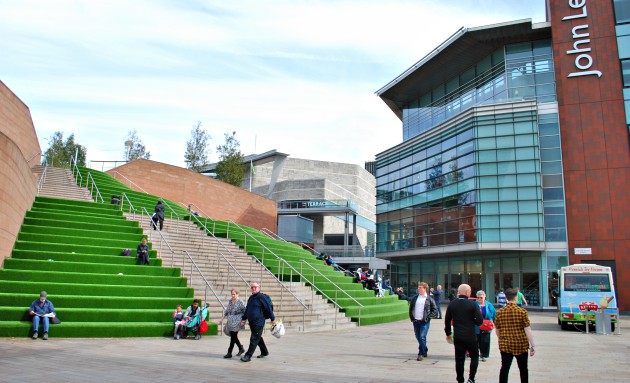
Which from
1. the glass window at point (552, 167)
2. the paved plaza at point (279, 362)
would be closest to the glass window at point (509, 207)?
the glass window at point (552, 167)

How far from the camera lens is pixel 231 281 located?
645 inches

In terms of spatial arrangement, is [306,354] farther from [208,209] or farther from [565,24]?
[565,24]

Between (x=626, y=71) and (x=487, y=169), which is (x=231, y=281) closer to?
(x=487, y=169)

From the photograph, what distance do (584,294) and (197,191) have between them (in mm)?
23749

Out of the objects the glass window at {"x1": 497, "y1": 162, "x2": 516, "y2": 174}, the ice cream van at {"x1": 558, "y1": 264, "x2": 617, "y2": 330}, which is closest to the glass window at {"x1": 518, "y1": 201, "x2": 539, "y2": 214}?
the glass window at {"x1": 497, "y1": 162, "x2": 516, "y2": 174}

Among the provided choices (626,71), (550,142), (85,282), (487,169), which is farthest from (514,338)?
(626,71)

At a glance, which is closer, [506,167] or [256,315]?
[256,315]

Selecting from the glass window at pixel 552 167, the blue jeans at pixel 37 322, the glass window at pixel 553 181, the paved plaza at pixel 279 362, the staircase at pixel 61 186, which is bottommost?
the paved plaza at pixel 279 362

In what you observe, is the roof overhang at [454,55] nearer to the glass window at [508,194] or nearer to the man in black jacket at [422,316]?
the glass window at [508,194]

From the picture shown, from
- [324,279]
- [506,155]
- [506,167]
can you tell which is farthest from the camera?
[506,155]

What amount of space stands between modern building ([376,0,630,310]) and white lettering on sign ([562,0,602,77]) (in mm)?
60

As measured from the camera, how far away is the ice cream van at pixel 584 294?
55.5 feet

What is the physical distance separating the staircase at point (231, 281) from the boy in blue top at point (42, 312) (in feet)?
12.9

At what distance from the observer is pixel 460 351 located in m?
6.72
